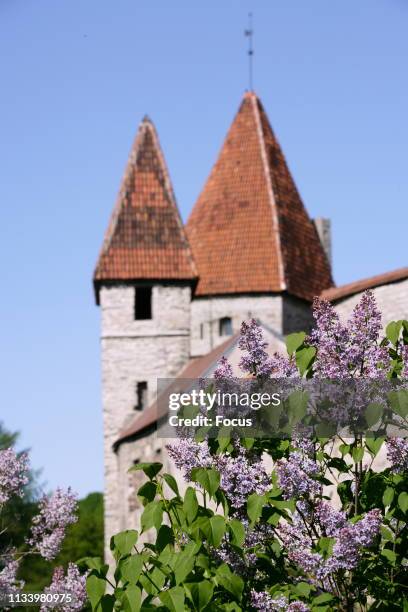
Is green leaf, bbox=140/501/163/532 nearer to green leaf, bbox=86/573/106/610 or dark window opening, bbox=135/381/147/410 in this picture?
green leaf, bbox=86/573/106/610

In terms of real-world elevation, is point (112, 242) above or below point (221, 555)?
above

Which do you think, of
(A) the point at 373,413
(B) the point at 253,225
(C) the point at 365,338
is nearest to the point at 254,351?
(C) the point at 365,338

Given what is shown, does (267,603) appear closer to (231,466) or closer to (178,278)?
(231,466)

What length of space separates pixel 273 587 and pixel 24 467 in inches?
84.9

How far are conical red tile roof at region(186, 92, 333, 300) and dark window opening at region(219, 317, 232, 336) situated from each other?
2.20 ft

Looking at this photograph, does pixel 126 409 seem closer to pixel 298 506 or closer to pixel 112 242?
pixel 112 242

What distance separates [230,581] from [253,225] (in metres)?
29.0

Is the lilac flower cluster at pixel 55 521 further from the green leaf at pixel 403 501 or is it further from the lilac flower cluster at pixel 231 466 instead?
the green leaf at pixel 403 501

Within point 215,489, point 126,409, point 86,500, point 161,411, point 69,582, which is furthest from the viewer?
point 86,500

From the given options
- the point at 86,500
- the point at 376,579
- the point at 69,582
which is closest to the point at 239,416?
the point at 376,579

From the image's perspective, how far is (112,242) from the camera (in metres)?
32.3

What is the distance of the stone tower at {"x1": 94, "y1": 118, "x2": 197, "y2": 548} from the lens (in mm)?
31266

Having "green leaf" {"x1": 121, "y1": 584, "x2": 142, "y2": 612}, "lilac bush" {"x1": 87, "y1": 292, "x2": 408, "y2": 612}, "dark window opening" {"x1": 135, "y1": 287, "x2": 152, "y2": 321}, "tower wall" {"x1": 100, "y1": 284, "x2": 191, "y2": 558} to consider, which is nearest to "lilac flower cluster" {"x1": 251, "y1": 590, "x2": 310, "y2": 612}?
"lilac bush" {"x1": 87, "y1": 292, "x2": 408, "y2": 612}

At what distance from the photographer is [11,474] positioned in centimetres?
695
